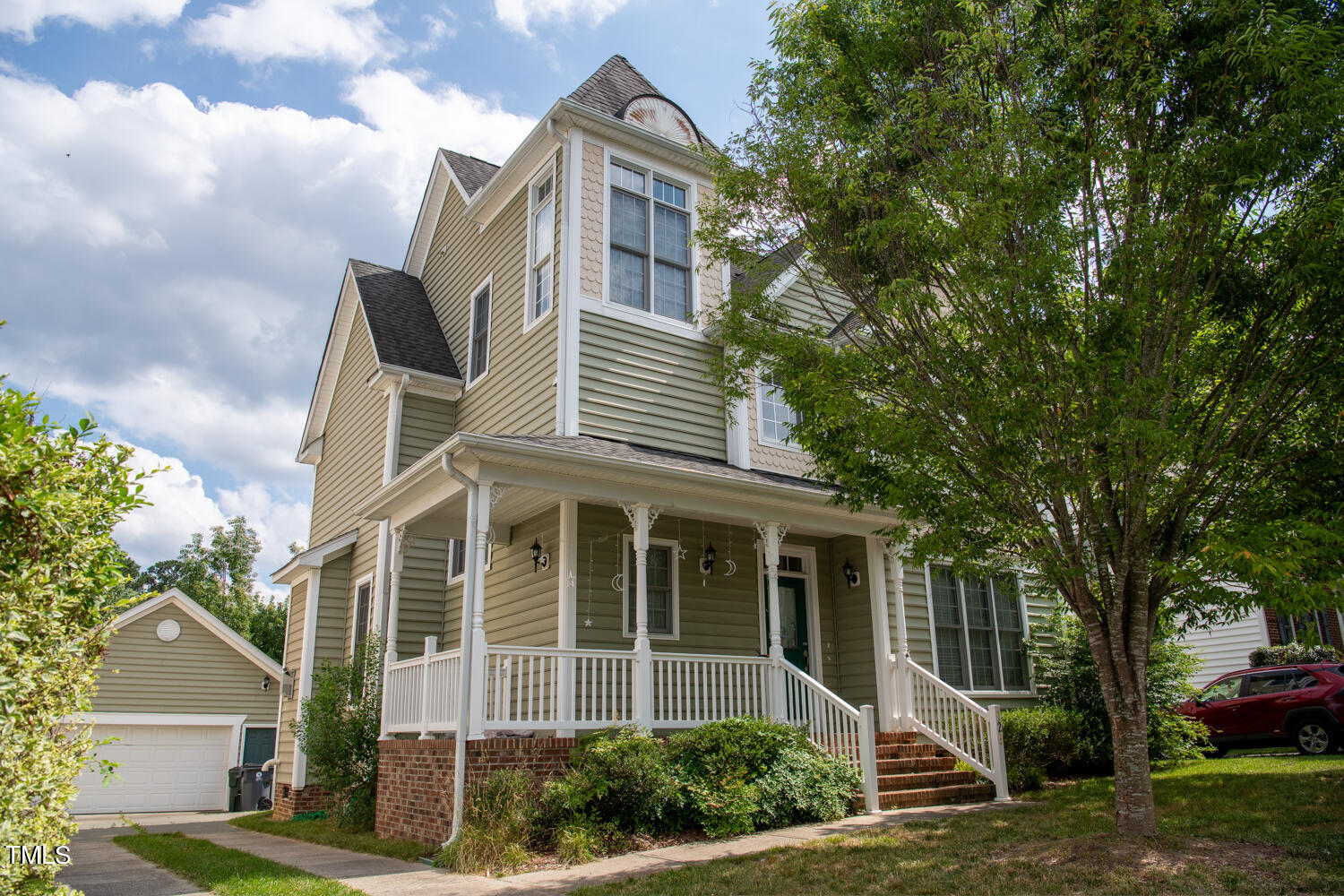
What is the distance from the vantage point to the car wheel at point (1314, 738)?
13.1 meters

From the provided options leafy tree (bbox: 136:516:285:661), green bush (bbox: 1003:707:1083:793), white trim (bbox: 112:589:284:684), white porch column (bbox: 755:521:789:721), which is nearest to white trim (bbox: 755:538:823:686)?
white porch column (bbox: 755:521:789:721)

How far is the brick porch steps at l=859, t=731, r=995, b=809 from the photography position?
410 inches

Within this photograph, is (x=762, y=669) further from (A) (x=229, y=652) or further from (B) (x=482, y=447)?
(A) (x=229, y=652)

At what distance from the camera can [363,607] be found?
1491cm

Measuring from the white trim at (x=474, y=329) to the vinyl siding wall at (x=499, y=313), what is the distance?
35 mm

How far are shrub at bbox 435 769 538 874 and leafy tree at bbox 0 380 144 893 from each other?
12.6 feet

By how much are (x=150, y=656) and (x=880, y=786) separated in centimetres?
1653

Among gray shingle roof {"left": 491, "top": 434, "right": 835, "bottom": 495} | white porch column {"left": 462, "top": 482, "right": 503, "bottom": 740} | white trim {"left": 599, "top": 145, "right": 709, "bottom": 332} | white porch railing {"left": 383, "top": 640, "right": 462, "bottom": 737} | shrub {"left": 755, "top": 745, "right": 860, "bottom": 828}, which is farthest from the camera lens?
white trim {"left": 599, "top": 145, "right": 709, "bottom": 332}

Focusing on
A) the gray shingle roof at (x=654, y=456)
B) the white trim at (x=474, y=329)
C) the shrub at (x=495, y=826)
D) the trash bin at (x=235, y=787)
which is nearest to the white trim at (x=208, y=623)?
the trash bin at (x=235, y=787)

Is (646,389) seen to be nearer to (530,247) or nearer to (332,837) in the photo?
(530,247)

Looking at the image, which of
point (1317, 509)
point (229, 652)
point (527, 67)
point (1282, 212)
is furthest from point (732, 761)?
point (229, 652)

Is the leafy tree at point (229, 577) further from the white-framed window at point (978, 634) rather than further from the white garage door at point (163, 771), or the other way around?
the white-framed window at point (978, 634)

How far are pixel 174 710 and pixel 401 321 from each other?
10809 millimetres

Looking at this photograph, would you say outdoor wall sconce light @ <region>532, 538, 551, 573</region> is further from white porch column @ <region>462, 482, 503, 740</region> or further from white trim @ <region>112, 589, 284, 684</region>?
white trim @ <region>112, 589, 284, 684</region>
